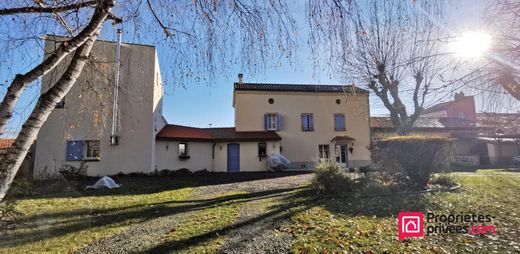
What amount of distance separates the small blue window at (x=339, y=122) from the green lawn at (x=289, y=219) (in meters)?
13.6

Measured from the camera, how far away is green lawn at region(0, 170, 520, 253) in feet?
14.8

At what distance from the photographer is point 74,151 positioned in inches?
623

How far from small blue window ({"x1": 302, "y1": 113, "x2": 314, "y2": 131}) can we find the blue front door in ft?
20.2

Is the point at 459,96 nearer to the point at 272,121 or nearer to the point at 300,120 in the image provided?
the point at 272,121

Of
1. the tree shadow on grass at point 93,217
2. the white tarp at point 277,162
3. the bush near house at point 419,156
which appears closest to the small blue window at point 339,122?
the white tarp at point 277,162

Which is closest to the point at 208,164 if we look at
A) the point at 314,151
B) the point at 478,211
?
the point at 314,151

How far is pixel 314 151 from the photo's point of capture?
2292cm

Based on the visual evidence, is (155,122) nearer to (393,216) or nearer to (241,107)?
(241,107)

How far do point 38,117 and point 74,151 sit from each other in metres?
16.1

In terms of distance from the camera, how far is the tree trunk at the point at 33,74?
7.50ft

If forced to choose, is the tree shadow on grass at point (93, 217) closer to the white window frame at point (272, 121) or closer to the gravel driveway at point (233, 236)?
the gravel driveway at point (233, 236)

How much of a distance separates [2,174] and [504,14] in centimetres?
537

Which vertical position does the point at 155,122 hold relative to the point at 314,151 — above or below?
above

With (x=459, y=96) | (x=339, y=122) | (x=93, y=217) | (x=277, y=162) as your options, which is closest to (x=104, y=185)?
(x=93, y=217)
